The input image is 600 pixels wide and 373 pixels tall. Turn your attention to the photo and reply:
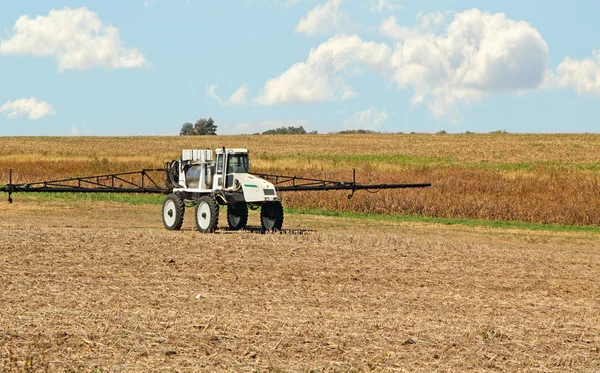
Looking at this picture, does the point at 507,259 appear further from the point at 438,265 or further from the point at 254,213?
the point at 254,213

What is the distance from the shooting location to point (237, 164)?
23312 millimetres

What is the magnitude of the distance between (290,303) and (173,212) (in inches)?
472

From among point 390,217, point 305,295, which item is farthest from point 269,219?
point 305,295

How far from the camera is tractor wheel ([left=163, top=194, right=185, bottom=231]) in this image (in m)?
24.2

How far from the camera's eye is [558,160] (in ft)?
217

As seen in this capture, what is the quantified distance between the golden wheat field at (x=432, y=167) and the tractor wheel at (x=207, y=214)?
10860 mm

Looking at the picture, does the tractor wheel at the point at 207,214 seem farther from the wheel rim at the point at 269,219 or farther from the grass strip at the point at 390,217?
the grass strip at the point at 390,217

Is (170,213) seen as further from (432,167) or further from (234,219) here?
(432,167)

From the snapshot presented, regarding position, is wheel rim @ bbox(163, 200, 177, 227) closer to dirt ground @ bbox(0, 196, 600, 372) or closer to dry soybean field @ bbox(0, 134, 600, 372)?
dry soybean field @ bbox(0, 134, 600, 372)

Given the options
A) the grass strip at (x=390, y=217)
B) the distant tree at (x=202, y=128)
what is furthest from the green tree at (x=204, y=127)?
the grass strip at (x=390, y=217)

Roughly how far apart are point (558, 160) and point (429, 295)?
54776mm

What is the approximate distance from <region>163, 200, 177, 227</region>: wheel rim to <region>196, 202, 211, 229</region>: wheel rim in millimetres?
1120

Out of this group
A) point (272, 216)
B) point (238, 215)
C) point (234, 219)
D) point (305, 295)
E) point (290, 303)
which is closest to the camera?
point (290, 303)

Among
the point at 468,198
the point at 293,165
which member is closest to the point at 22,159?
the point at 293,165
